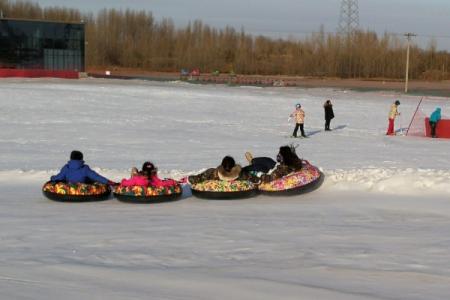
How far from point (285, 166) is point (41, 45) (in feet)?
194

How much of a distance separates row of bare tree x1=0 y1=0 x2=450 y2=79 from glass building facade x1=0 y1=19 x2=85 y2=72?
134ft

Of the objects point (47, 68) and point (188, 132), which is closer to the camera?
point (188, 132)

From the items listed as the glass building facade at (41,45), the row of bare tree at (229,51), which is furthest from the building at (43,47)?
the row of bare tree at (229,51)

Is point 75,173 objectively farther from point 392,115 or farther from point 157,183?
point 392,115

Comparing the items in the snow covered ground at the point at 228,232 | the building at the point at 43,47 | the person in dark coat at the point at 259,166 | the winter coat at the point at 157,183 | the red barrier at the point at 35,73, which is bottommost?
the snow covered ground at the point at 228,232

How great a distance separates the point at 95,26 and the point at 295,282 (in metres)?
122

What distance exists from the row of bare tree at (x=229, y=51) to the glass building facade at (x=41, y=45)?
4069cm

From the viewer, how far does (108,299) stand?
6391mm

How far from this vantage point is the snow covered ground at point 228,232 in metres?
7.09

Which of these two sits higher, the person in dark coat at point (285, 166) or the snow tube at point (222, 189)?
the person in dark coat at point (285, 166)

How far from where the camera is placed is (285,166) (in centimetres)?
1421

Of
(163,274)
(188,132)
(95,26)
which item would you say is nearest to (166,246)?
(163,274)

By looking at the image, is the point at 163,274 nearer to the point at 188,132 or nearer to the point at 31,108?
the point at 188,132

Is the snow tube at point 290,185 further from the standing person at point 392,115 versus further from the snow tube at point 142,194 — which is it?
the standing person at point 392,115
